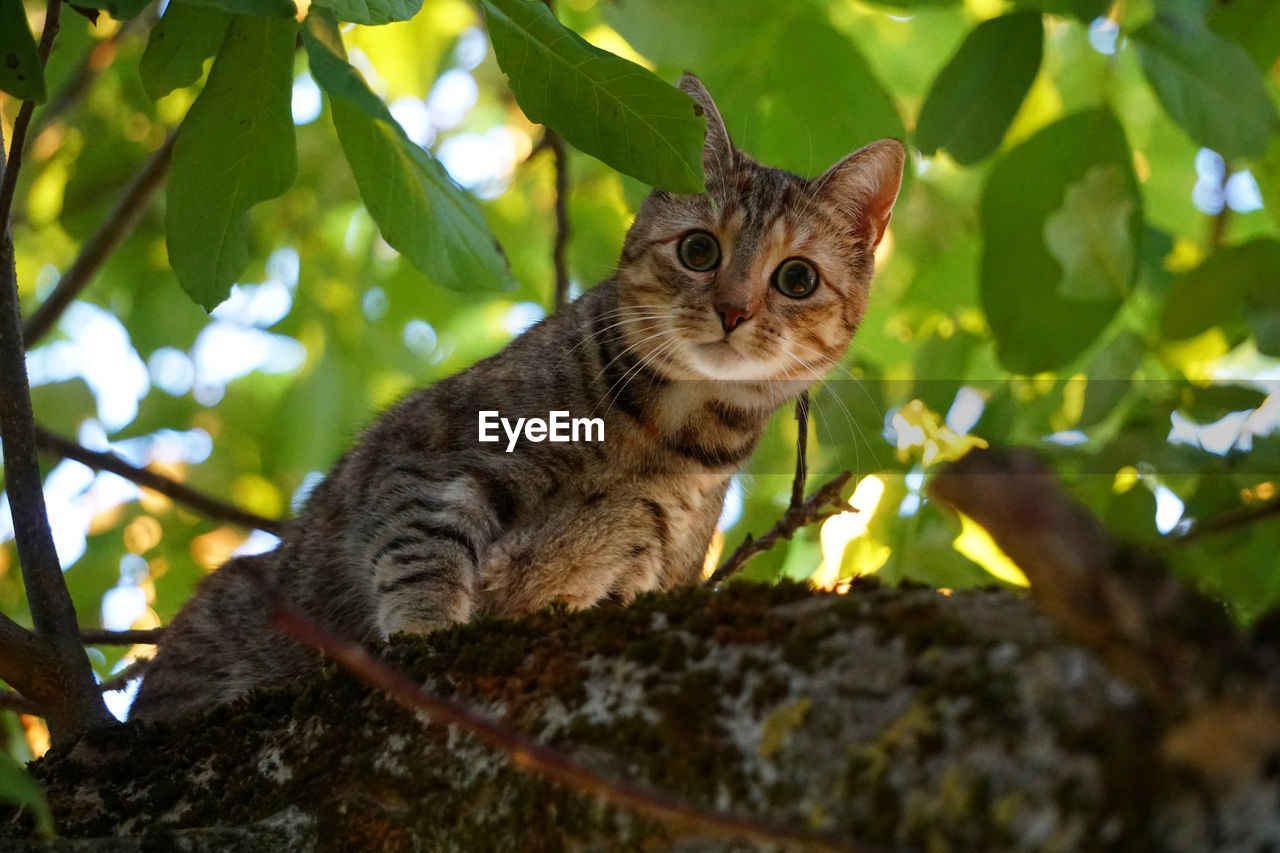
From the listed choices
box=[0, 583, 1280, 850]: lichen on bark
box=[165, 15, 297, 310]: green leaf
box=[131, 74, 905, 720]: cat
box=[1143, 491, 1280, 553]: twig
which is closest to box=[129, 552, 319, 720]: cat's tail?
box=[131, 74, 905, 720]: cat

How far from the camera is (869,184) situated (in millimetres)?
3812

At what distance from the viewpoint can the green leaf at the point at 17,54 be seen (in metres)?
1.78

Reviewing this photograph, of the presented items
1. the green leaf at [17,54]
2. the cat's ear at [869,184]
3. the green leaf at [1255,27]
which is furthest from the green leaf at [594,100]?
the green leaf at [1255,27]

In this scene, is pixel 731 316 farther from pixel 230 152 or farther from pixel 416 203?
pixel 230 152

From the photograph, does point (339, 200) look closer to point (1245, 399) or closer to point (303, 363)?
point (303, 363)

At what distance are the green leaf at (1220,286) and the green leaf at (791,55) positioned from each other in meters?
0.89

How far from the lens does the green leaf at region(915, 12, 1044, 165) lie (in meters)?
2.96

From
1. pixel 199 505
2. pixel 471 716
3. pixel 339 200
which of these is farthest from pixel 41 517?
pixel 339 200

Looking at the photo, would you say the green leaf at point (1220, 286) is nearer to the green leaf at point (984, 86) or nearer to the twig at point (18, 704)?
the green leaf at point (984, 86)

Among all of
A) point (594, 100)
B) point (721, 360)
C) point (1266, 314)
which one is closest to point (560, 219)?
point (721, 360)

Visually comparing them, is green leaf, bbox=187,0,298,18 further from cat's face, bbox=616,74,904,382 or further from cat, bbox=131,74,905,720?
cat's face, bbox=616,74,904,382

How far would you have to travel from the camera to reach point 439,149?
6.98m

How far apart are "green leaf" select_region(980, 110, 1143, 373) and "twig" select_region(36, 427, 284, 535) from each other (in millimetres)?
2461

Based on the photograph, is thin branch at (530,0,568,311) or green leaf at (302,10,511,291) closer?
green leaf at (302,10,511,291)
